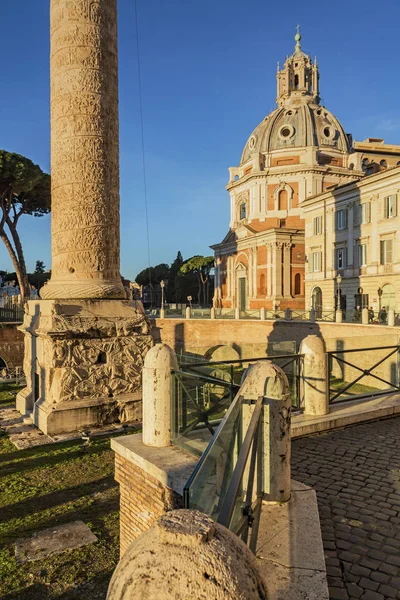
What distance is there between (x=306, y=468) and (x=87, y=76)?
9439 millimetres

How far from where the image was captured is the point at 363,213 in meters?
33.1

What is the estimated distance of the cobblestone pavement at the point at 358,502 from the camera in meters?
3.02

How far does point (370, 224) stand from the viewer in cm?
3241

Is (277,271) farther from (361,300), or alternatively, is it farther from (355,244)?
(361,300)

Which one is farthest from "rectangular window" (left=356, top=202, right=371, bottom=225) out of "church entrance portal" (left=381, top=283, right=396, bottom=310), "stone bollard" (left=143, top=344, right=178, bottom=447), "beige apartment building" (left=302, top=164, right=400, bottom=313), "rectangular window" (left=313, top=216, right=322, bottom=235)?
"stone bollard" (left=143, top=344, right=178, bottom=447)

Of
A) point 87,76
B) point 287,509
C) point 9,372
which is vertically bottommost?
point 9,372

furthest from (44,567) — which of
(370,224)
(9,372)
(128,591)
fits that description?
(370,224)

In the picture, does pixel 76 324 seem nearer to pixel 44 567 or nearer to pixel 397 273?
pixel 44 567

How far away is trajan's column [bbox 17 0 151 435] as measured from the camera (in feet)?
32.3

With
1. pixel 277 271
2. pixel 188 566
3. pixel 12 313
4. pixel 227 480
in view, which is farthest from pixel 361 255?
pixel 188 566

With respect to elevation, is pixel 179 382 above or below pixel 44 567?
above

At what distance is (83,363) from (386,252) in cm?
2685

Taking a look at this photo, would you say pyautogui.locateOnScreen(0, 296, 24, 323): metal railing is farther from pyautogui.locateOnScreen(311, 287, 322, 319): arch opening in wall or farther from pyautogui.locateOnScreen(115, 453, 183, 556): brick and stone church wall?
pyautogui.locateOnScreen(311, 287, 322, 319): arch opening in wall

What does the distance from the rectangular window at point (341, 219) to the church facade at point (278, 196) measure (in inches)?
231
